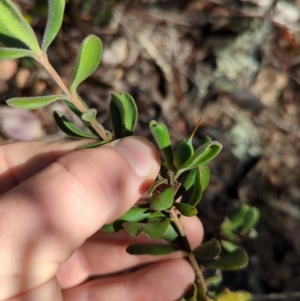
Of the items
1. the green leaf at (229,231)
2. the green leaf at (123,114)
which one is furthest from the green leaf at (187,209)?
the green leaf at (229,231)

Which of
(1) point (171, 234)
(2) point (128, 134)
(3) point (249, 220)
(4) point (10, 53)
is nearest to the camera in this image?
A: (4) point (10, 53)

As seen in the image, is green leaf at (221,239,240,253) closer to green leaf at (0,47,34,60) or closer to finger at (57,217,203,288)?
finger at (57,217,203,288)

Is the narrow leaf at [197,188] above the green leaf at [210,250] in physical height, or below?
above

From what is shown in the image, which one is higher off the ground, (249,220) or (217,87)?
(217,87)

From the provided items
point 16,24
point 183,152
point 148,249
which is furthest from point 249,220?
point 16,24

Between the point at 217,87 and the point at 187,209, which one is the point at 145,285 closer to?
the point at 187,209

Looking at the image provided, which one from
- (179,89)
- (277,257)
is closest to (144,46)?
(179,89)

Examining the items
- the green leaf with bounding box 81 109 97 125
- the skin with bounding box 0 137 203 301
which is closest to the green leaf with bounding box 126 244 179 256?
the skin with bounding box 0 137 203 301

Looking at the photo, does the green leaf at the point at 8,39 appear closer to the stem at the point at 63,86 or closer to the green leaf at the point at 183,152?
the stem at the point at 63,86

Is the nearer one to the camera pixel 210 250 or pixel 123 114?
pixel 123 114
